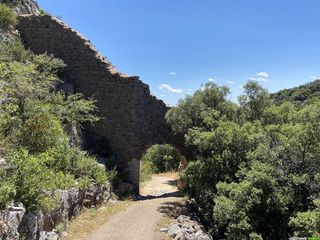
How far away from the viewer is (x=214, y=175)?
15156 mm

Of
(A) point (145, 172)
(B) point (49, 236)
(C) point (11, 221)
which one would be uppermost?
(C) point (11, 221)

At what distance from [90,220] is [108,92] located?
335 inches

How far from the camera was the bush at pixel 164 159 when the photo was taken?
3478 centimetres

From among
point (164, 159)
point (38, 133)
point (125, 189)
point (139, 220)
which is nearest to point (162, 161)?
point (164, 159)

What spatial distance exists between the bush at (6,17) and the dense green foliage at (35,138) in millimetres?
1683

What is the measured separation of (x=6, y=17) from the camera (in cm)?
2053

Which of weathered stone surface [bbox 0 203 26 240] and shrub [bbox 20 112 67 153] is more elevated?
shrub [bbox 20 112 67 153]

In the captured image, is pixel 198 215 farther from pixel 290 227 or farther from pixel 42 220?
pixel 42 220

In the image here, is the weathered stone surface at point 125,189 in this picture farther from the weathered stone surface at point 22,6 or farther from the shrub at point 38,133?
the weathered stone surface at point 22,6

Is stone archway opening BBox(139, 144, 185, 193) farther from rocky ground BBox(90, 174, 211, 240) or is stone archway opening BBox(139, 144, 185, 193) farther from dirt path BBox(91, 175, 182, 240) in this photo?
rocky ground BBox(90, 174, 211, 240)

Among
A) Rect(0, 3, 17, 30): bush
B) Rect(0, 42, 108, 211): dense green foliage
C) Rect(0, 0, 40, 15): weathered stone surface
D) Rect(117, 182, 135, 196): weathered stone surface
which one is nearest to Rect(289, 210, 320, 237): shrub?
Rect(0, 42, 108, 211): dense green foliage

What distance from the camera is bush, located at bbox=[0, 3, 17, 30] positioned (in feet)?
66.8

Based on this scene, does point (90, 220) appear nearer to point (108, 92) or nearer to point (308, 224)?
point (308, 224)

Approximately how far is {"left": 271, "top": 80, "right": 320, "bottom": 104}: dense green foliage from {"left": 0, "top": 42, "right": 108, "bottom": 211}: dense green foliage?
40.0 meters
